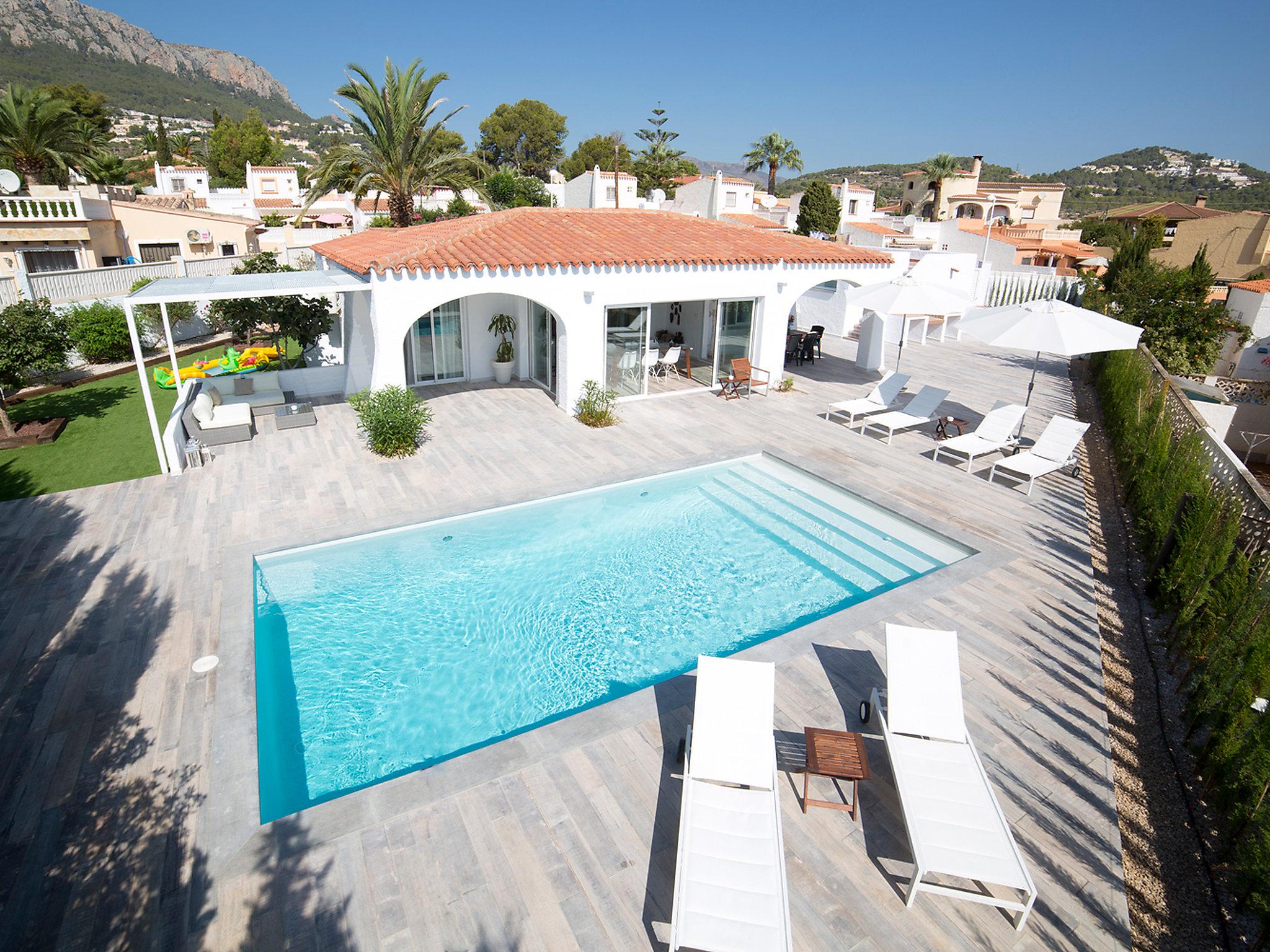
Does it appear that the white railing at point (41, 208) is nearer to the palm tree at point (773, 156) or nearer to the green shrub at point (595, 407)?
the green shrub at point (595, 407)

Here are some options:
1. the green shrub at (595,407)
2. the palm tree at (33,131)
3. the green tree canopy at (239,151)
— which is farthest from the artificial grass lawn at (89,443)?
the green tree canopy at (239,151)

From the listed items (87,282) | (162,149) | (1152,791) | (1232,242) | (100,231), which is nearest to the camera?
(1152,791)

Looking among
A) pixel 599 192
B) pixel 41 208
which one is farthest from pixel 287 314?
pixel 599 192

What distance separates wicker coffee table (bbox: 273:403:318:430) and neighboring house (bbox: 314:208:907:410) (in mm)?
1449

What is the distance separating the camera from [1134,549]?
33.2 ft

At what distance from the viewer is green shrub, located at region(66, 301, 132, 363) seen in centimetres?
1881

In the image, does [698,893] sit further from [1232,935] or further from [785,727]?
[1232,935]

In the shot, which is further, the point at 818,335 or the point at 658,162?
the point at 658,162

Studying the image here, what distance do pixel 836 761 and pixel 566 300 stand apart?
38.3 feet

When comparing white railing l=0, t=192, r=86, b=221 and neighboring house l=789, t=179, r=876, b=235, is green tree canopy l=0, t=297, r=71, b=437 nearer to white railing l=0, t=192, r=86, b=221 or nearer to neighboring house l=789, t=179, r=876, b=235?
white railing l=0, t=192, r=86, b=221

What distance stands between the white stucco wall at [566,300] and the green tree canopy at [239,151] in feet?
268

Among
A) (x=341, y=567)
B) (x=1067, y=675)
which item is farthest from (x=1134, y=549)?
(x=341, y=567)

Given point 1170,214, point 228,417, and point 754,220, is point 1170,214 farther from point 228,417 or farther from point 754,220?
point 228,417

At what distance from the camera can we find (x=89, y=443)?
13336mm
